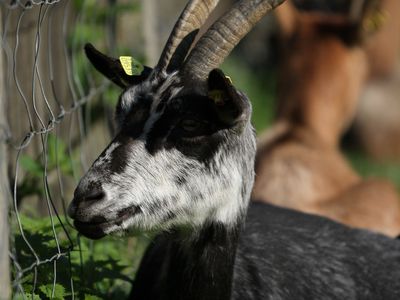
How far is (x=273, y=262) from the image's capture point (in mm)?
4949

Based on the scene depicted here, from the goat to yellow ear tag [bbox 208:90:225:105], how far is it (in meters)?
3.17

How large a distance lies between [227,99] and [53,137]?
1830mm

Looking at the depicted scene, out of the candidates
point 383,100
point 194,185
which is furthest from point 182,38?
point 383,100

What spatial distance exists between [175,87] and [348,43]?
16.6ft

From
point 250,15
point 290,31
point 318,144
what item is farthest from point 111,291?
point 290,31

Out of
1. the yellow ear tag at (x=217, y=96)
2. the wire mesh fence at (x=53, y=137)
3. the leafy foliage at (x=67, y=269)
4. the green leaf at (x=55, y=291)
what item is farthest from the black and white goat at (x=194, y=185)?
the green leaf at (x=55, y=291)

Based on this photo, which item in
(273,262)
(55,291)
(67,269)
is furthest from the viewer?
(273,262)

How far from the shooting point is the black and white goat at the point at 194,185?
4.00 meters

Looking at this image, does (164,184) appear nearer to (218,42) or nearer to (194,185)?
(194,185)

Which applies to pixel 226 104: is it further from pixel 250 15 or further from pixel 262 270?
pixel 262 270

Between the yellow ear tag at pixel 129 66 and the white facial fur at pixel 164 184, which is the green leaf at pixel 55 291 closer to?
the white facial fur at pixel 164 184

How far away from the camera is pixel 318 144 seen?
27.7 ft

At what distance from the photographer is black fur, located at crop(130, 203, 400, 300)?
4.48 meters

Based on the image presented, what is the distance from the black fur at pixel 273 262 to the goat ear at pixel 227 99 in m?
0.54
